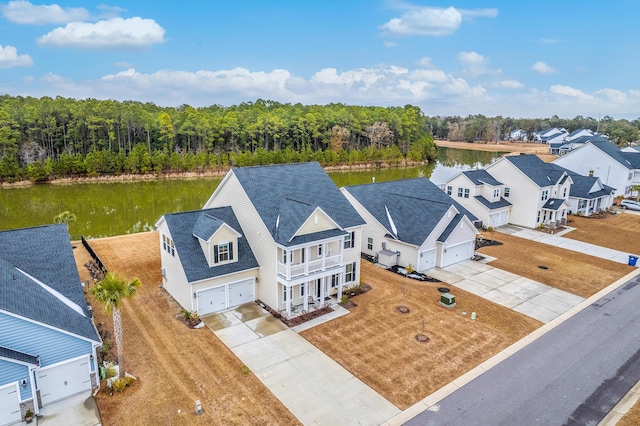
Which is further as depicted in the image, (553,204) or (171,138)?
(171,138)

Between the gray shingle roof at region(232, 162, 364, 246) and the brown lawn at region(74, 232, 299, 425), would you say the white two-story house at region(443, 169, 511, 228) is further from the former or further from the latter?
the brown lawn at region(74, 232, 299, 425)

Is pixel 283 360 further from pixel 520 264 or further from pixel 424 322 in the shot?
pixel 520 264

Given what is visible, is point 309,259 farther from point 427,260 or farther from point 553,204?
point 553,204

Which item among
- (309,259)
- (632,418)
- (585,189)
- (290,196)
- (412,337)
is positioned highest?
(290,196)

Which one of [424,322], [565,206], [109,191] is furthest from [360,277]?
[109,191]

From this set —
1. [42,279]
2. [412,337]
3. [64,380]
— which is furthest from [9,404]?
[412,337]

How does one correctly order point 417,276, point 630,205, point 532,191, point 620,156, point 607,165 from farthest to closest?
point 620,156 → point 607,165 → point 630,205 → point 532,191 → point 417,276

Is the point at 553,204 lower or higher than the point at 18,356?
higher
